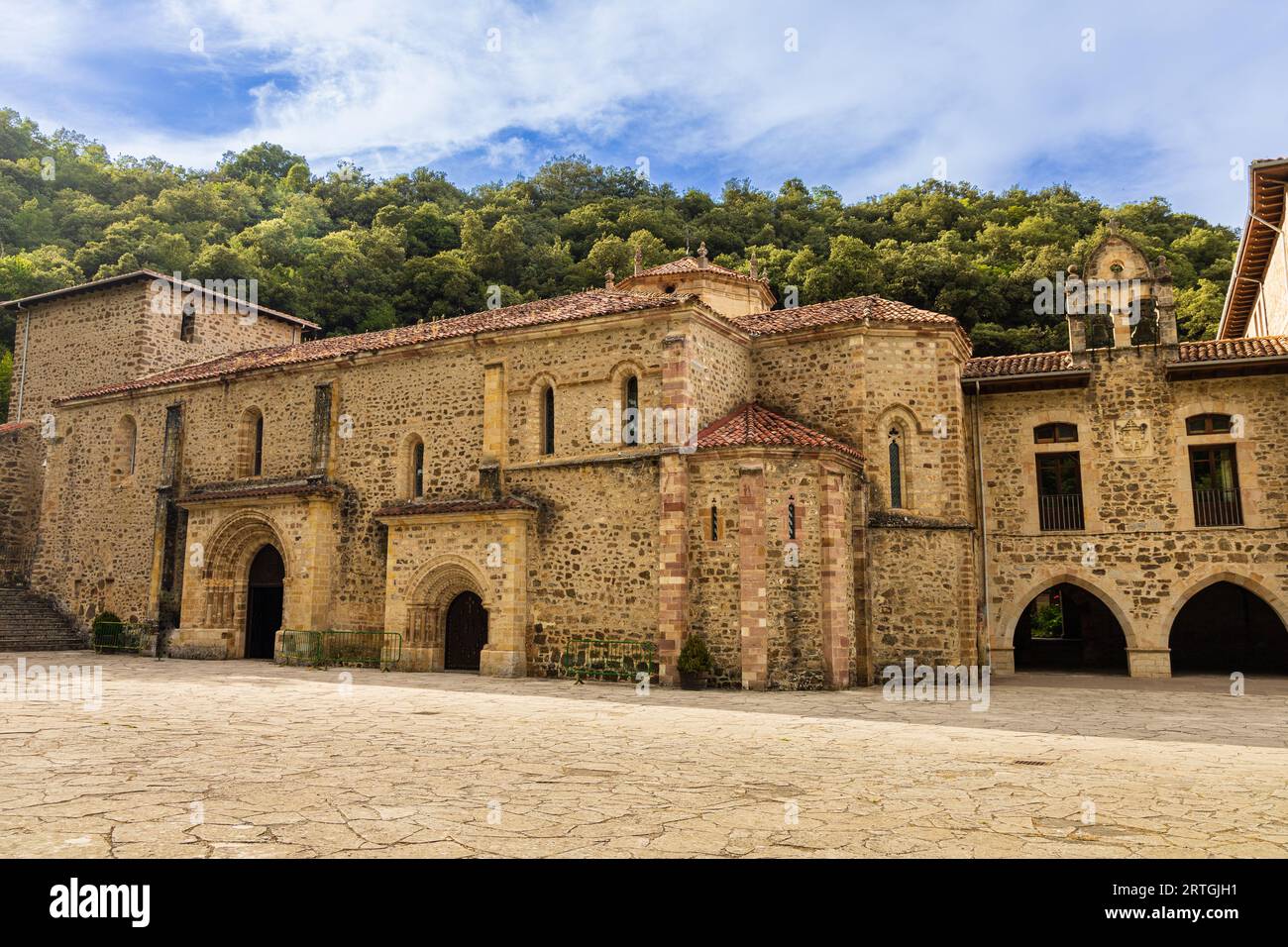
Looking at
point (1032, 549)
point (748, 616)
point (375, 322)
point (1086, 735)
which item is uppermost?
point (375, 322)

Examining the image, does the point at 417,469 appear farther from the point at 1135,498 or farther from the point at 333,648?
the point at 1135,498

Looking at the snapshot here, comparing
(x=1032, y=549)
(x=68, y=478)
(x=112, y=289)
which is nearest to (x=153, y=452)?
(x=68, y=478)

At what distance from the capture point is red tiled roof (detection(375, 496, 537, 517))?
1848cm

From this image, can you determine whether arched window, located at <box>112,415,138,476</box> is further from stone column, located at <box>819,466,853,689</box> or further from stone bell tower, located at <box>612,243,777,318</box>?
stone column, located at <box>819,466,853,689</box>

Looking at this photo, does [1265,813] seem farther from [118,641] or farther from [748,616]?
[118,641]

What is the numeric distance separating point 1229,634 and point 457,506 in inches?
785

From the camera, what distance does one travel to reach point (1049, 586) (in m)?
Result: 20.8

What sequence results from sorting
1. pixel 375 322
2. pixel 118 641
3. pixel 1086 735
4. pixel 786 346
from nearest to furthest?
pixel 1086 735
pixel 786 346
pixel 118 641
pixel 375 322

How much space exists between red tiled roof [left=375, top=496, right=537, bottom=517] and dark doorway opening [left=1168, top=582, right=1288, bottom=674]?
16912 millimetres

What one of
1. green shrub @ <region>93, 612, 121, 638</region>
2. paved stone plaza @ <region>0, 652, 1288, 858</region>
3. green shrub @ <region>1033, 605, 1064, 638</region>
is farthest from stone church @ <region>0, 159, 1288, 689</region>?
green shrub @ <region>1033, 605, 1064, 638</region>

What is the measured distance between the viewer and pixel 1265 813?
235 inches

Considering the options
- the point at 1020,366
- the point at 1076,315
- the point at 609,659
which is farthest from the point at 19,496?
the point at 1076,315

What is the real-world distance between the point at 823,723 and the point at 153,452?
2162cm

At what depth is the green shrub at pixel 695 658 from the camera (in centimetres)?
1614
